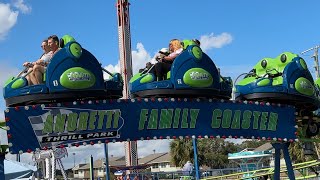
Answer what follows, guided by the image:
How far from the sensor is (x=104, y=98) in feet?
22.3

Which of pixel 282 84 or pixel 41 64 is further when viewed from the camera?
pixel 282 84

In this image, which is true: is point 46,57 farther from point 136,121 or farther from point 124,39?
point 124,39

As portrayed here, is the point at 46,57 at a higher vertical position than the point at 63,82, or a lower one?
higher

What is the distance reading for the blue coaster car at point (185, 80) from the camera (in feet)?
23.1

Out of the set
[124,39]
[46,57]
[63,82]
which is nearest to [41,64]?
[46,57]

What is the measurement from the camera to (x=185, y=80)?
701 cm

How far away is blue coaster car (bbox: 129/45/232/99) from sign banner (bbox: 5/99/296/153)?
0.51 feet

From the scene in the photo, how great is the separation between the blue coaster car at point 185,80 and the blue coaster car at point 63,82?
85 cm

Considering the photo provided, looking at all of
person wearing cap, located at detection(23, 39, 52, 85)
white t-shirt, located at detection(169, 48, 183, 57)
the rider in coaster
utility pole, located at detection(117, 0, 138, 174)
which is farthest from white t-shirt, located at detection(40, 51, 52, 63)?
utility pole, located at detection(117, 0, 138, 174)

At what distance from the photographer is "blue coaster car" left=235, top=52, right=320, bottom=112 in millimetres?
7930

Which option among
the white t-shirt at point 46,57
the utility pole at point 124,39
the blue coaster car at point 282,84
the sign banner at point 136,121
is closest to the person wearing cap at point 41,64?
the white t-shirt at point 46,57

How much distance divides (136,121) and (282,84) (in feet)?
8.84

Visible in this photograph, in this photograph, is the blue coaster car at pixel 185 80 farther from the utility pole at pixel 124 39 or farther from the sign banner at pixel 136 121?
the utility pole at pixel 124 39

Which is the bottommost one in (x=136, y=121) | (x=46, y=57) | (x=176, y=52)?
(x=136, y=121)
